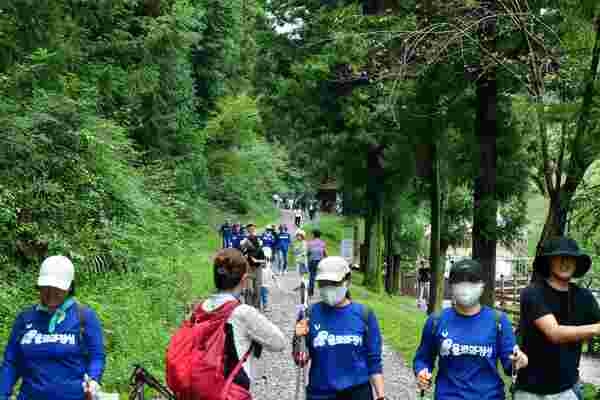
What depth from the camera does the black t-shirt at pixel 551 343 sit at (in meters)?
4.96

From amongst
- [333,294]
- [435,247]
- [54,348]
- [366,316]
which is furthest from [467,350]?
[435,247]

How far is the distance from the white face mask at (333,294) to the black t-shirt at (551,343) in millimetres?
1225

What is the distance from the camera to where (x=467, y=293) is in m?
4.92

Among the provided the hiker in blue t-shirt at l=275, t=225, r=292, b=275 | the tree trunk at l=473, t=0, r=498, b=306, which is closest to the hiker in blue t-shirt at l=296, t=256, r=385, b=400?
the tree trunk at l=473, t=0, r=498, b=306

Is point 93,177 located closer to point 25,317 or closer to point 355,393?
point 25,317

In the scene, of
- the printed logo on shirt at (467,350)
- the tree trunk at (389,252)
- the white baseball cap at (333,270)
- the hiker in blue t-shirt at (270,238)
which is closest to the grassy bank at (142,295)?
the white baseball cap at (333,270)

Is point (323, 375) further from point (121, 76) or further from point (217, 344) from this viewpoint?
point (121, 76)

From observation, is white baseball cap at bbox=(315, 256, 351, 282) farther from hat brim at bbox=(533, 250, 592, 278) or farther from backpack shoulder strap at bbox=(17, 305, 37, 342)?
backpack shoulder strap at bbox=(17, 305, 37, 342)

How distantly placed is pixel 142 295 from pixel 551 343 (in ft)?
30.3

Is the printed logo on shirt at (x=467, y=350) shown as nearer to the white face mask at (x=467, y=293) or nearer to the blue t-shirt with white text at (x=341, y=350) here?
the white face mask at (x=467, y=293)

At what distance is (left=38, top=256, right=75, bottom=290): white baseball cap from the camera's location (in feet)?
15.8

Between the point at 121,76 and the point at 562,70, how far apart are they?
11.6 meters

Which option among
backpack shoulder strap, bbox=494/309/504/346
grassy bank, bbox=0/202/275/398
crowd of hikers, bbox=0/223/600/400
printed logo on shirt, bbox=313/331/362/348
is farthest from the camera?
grassy bank, bbox=0/202/275/398

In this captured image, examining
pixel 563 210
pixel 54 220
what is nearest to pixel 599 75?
pixel 563 210
